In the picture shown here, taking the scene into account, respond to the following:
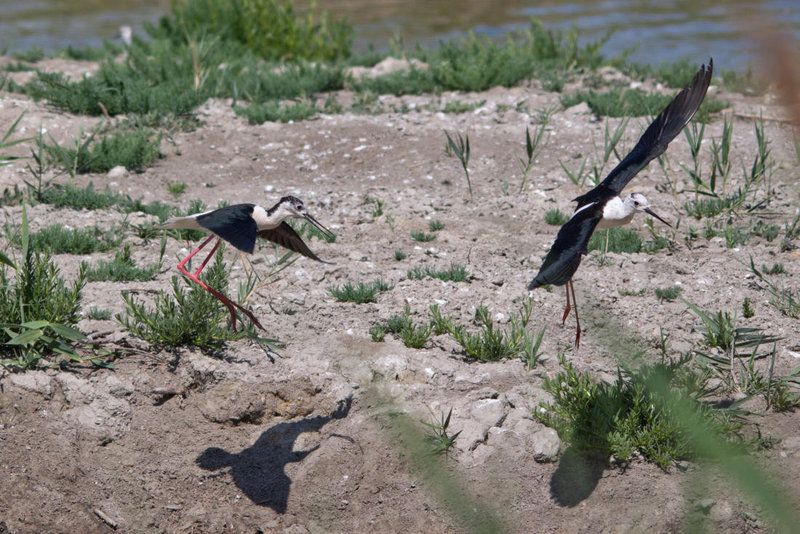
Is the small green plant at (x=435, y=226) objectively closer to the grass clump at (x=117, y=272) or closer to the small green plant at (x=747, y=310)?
the grass clump at (x=117, y=272)

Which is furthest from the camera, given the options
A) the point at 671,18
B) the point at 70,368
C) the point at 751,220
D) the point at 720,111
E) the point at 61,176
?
the point at 671,18

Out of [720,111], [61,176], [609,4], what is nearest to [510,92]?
[720,111]

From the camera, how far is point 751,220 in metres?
5.48

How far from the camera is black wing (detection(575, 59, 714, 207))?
13.3ft

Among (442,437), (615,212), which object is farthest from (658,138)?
(442,437)

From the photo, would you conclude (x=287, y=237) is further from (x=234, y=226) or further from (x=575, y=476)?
(x=575, y=476)

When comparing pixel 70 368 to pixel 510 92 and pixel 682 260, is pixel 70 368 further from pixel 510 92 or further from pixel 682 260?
pixel 510 92

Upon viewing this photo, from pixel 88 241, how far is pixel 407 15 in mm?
12659

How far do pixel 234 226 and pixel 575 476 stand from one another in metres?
1.77

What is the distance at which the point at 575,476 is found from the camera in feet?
11.6

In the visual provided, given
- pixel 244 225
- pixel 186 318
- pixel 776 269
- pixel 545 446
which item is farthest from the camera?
pixel 776 269

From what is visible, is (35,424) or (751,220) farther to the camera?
(751,220)

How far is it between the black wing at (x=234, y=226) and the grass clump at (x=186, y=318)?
0.60 meters

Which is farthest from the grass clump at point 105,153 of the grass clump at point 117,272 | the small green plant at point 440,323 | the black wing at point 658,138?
the black wing at point 658,138
